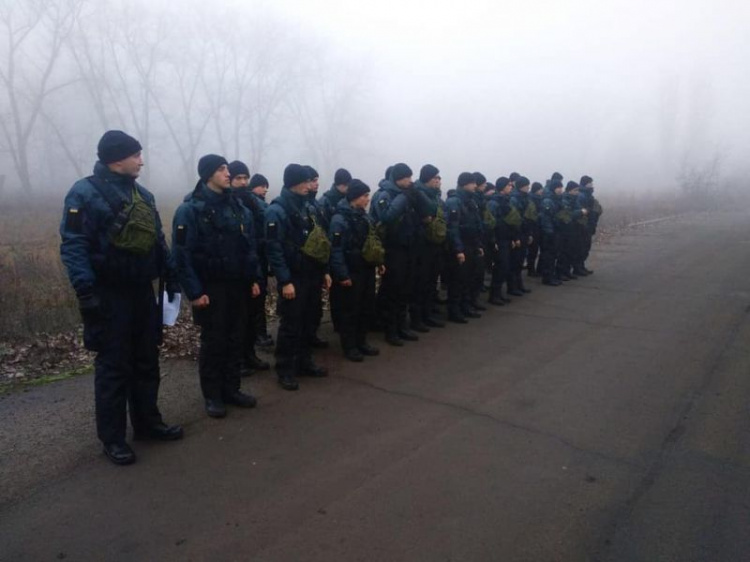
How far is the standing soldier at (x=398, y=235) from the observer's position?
22.4 ft

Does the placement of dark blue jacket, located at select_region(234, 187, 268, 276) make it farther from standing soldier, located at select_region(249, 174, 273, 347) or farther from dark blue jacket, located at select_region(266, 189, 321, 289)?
dark blue jacket, located at select_region(266, 189, 321, 289)

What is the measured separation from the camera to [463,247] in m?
8.23

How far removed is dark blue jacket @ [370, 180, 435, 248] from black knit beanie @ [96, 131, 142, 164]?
11.0 feet

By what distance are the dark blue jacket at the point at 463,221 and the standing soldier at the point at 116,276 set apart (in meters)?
4.66

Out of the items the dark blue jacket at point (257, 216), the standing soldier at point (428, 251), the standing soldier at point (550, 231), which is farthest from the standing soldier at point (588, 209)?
the dark blue jacket at point (257, 216)

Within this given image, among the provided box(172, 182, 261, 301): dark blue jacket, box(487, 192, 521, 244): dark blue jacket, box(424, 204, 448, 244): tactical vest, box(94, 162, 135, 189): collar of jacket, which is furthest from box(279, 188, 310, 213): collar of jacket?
box(487, 192, 521, 244): dark blue jacket

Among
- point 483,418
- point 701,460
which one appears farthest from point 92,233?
point 701,460

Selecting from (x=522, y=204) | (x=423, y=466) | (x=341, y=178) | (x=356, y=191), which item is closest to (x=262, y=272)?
(x=356, y=191)

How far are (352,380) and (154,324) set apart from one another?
6.81 feet

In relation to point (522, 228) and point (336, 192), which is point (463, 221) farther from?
point (522, 228)

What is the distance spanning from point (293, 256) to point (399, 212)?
6.13 ft

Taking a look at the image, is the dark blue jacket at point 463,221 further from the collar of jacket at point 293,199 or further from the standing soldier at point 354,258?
the collar of jacket at point 293,199

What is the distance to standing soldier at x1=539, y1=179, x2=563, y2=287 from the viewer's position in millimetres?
10664

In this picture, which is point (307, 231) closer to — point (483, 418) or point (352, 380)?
point (352, 380)
